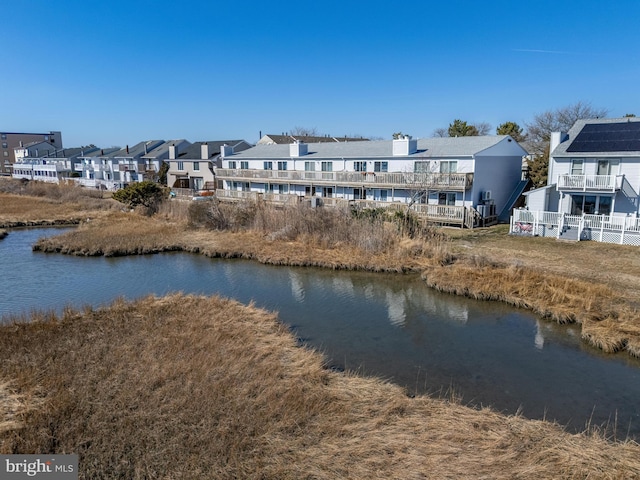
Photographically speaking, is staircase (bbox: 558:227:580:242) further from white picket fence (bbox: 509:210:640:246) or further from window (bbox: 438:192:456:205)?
window (bbox: 438:192:456:205)

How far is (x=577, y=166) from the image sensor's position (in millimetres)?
26859

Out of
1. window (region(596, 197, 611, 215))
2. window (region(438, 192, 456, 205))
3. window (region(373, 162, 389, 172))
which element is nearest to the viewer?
window (region(596, 197, 611, 215))

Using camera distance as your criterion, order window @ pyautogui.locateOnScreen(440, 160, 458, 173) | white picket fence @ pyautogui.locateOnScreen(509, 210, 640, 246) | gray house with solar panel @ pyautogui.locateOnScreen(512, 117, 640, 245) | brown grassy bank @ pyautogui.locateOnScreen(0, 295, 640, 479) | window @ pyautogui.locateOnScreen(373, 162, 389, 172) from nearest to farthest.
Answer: brown grassy bank @ pyautogui.locateOnScreen(0, 295, 640, 479)
white picket fence @ pyautogui.locateOnScreen(509, 210, 640, 246)
gray house with solar panel @ pyautogui.locateOnScreen(512, 117, 640, 245)
window @ pyautogui.locateOnScreen(440, 160, 458, 173)
window @ pyautogui.locateOnScreen(373, 162, 389, 172)

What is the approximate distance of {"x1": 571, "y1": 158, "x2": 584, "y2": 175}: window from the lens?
2666 centimetres

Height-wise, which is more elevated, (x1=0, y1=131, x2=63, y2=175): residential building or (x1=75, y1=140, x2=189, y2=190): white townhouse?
(x1=0, y1=131, x2=63, y2=175): residential building

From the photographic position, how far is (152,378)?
9.07 metres

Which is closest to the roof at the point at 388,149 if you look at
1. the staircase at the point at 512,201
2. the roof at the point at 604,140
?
the staircase at the point at 512,201

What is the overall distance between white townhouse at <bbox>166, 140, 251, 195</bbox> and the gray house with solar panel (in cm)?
3591

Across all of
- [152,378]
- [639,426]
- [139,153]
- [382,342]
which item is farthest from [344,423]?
[139,153]

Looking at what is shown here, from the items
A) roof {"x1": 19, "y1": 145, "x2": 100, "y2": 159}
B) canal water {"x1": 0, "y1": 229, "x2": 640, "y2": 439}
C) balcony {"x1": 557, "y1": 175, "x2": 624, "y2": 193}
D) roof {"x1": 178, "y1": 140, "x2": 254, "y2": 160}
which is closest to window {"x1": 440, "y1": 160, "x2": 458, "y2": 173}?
balcony {"x1": 557, "y1": 175, "x2": 624, "y2": 193}

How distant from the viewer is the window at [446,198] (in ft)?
103

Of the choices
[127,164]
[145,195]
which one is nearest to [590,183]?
[145,195]

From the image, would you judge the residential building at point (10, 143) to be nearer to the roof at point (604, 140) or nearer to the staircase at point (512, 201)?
the staircase at point (512, 201)

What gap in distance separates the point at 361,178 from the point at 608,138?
674 inches
